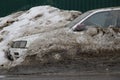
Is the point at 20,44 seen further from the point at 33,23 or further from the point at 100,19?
the point at 33,23

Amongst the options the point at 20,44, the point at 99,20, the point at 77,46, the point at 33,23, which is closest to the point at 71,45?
the point at 77,46

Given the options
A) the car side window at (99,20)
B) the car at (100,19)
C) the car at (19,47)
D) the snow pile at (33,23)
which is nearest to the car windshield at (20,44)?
the car at (19,47)

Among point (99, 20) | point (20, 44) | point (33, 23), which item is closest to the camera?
point (99, 20)

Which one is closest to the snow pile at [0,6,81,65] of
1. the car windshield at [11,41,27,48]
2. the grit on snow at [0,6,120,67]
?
the car windshield at [11,41,27,48]

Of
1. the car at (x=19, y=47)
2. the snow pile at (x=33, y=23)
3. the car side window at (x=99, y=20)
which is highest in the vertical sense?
the car side window at (x=99, y=20)

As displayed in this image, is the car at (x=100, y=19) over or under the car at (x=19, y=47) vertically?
over

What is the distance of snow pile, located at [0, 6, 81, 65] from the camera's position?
19078 millimetres

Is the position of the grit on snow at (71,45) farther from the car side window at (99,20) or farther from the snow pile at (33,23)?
the snow pile at (33,23)

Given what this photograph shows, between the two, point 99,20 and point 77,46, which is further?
point 99,20

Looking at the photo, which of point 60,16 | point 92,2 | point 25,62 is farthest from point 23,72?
point 92,2

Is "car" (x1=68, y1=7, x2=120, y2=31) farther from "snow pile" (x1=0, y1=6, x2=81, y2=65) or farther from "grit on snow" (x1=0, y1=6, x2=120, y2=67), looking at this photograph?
"snow pile" (x1=0, y1=6, x2=81, y2=65)

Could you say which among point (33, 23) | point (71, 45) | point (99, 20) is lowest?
point (33, 23)

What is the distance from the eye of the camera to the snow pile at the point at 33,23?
19.1 m

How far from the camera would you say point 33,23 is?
2042cm
